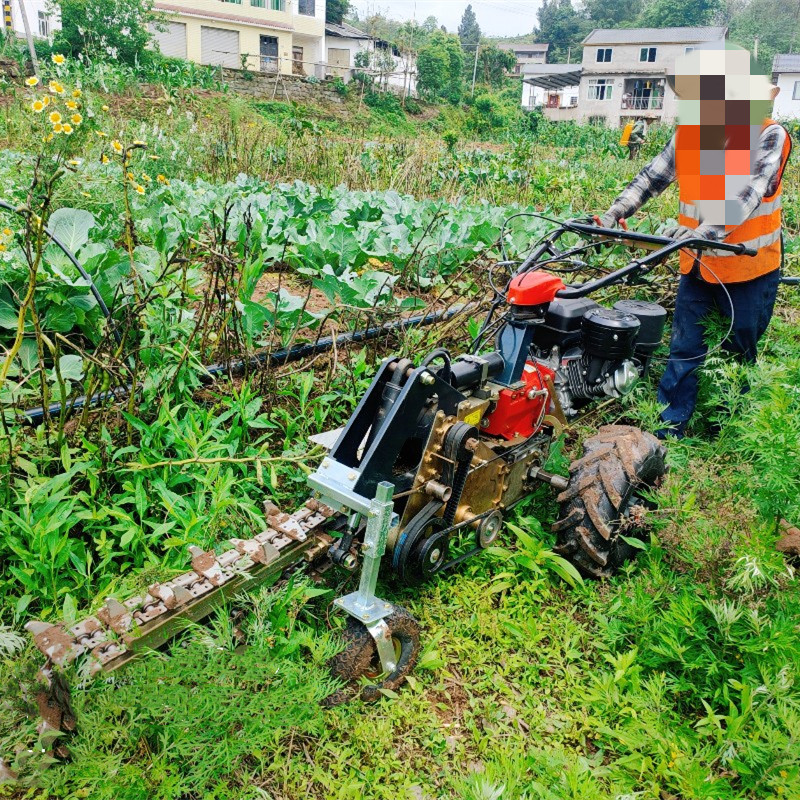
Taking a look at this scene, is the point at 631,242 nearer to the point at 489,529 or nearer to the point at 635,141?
the point at 489,529

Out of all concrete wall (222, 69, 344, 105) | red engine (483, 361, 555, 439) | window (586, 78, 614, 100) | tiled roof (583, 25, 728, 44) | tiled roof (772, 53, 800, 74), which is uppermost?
tiled roof (583, 25, 728, 44)

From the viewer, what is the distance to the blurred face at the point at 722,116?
10.9ft

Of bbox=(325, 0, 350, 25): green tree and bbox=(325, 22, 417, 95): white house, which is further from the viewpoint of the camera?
bbox=(325, 0, 350, 25): green tree

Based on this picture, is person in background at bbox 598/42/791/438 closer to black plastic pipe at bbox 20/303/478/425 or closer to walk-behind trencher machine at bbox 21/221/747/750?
walk-behind trencher machine at bbox 21/221/747/750

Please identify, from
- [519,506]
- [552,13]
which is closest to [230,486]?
[519,506]

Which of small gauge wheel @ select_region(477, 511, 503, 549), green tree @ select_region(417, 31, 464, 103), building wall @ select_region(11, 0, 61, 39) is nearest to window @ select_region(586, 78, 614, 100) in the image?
green tree @ select_region(417, 31, 464, 103)

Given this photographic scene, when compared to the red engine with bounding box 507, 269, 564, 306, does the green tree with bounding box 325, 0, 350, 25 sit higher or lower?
higher

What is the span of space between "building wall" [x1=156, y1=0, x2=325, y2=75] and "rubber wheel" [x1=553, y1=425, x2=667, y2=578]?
4290 centimetres

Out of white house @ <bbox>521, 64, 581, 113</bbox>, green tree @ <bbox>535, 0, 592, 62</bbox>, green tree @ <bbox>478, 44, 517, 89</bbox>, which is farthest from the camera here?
green tree @ <bbox>535, 0, 592, 62</bbox>

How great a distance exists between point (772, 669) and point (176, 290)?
10.4 ft

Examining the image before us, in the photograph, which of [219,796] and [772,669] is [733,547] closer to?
[772,669]

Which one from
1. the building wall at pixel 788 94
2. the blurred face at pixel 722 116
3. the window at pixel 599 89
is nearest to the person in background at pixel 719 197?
the blurred face at pixel 722 116

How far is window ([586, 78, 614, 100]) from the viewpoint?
183ft

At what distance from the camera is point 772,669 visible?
91.6 inches
